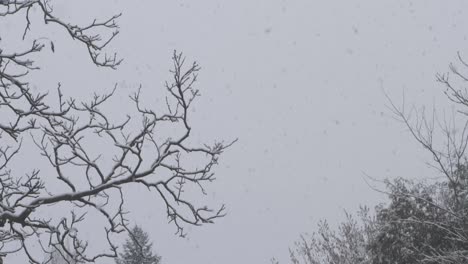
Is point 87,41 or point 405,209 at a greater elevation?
point 405,209

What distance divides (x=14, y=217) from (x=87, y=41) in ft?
5.63

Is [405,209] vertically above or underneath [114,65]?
above

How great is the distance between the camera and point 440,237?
448 inches

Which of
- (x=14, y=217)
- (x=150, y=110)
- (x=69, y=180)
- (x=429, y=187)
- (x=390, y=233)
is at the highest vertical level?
(x=429, y=187)

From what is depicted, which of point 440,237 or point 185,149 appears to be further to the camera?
point 440,237

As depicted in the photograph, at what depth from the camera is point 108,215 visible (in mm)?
4492

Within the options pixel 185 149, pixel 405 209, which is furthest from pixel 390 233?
pixel 185 149

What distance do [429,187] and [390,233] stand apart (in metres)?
2.66

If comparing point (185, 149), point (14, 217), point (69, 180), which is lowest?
point (14, 217)

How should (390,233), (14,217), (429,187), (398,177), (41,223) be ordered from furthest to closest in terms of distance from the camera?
1. (429,187)
2. (398,177)
3. (390,233)
4. (41,223)
5. (14,217)

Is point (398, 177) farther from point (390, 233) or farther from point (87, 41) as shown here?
point (87, 41)

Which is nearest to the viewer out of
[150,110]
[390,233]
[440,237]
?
[150,110]

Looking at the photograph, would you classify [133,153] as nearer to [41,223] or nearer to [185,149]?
[185,149]

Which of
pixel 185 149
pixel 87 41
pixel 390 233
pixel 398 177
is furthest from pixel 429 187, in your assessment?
pixel 87 41
